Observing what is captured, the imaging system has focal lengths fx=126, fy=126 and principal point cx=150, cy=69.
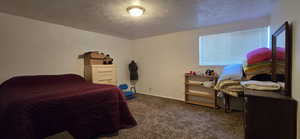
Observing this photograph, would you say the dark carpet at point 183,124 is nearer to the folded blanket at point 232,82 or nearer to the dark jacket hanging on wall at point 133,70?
the folded blanket at point 232,82

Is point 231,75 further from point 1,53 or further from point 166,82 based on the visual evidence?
point 1,53

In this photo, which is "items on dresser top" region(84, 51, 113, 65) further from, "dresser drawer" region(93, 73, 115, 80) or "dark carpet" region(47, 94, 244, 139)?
"dark carpet" region(47, 94, 244, 139)

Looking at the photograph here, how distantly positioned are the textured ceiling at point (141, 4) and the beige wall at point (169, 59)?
2.20ft

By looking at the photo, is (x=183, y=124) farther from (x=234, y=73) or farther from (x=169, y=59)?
(x=169, y=59)

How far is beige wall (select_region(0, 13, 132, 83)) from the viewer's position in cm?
239

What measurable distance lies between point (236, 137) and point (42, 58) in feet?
13.1

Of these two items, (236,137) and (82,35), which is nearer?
(236,137)

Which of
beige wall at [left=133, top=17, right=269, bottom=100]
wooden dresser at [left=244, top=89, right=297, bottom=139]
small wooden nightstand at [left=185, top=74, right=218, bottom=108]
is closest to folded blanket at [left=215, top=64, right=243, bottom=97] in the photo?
small wooden nightstand at [left=185, top=74, right=218, bottom=108]

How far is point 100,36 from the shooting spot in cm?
387

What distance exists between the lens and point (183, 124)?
229 centimetres

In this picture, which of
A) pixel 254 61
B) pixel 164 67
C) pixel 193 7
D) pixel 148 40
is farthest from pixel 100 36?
pixel 254 61

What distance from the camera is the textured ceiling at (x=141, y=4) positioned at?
6.37ft

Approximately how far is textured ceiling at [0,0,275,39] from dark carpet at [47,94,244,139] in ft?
6.68

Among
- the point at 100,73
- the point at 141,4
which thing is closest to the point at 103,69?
the point at 100,73
